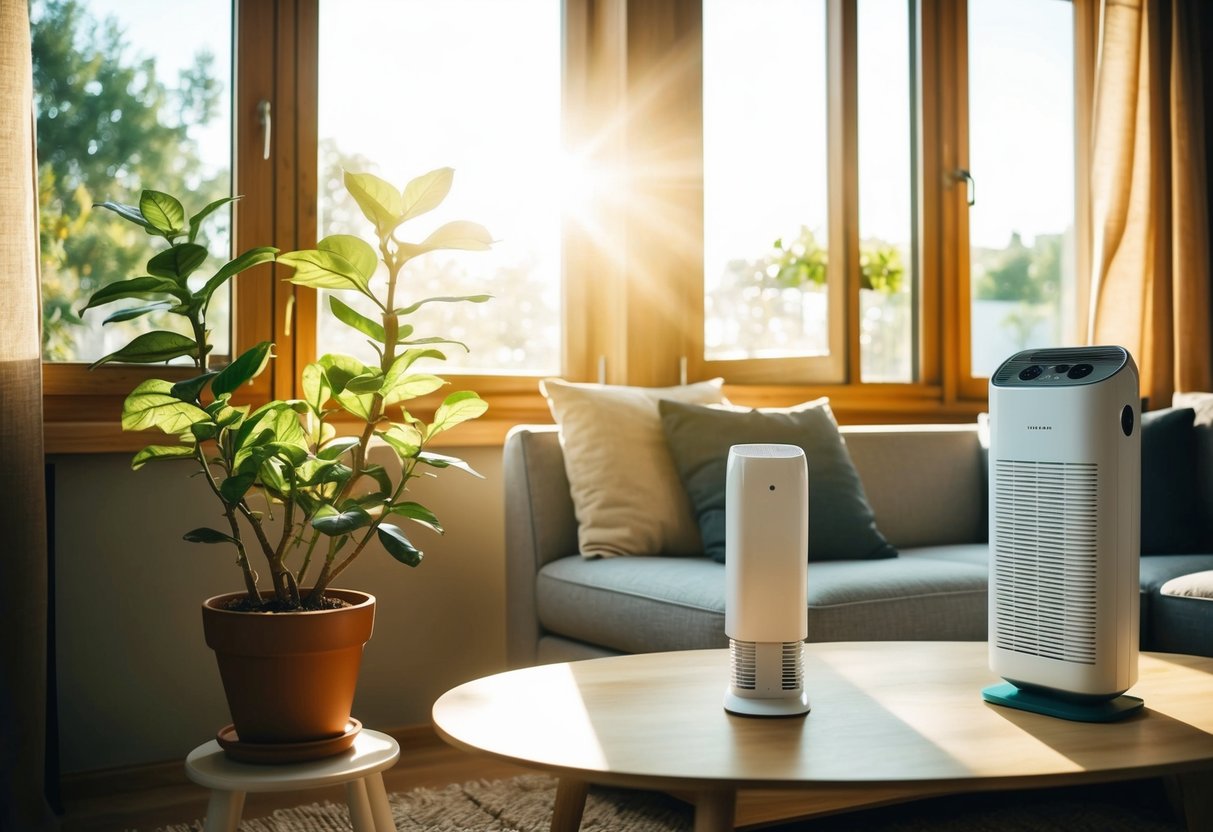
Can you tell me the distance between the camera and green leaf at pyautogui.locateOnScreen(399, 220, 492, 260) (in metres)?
1.74

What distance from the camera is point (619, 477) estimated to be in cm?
255

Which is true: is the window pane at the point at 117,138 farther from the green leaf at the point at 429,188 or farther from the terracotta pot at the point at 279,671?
the terracotta pot at the point at 279,671

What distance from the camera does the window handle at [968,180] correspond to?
146 inches

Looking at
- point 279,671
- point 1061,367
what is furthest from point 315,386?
point 1061,367

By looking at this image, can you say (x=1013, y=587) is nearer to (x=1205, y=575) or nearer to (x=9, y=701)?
(x=1205, y=575)

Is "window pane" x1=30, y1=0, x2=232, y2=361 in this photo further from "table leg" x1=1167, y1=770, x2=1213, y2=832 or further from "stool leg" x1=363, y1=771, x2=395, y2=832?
"table leg" x1=1167, y1=770, x2=1213, y2=832

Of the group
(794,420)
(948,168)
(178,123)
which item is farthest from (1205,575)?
(178,123)

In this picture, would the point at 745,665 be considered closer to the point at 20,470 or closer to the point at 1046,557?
the point at 1046,557

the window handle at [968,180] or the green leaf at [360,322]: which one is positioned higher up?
the window handle at [968,180]

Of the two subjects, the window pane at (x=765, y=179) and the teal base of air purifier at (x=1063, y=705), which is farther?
the window pane at (x=765, y=179)

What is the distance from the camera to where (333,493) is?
69.9 inches

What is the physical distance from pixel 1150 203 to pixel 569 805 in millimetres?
3284

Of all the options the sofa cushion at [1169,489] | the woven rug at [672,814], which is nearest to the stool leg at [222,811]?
the woven rug at [672,814]

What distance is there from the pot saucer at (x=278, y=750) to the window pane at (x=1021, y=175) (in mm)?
2840
